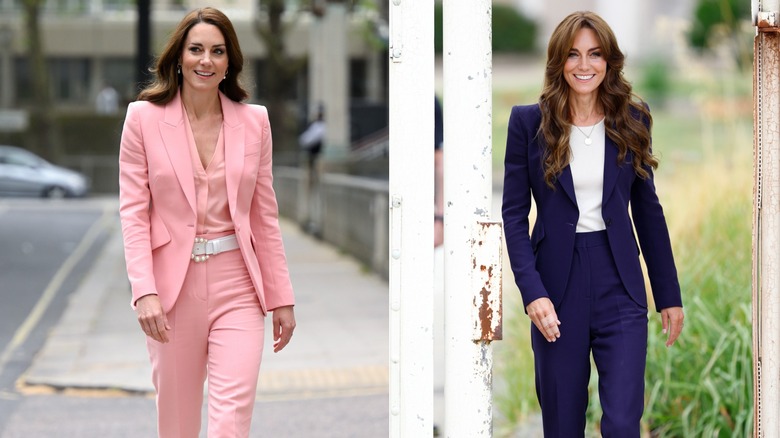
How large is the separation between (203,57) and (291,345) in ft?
17.9

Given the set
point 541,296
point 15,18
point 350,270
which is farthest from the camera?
point 15,18

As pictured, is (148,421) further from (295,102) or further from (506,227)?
(295,102)

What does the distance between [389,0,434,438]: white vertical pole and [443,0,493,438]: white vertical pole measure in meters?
0.11

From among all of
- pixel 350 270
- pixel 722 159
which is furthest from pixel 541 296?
pixel 350 270

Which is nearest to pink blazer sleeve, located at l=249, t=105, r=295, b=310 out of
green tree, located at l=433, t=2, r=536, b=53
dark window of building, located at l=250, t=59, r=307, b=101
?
dark window of building, located at l=250, t=59, r=307, b=101

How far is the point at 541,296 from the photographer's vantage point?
4.12 meters

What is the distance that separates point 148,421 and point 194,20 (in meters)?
3.61

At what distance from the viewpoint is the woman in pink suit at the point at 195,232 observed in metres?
4.13

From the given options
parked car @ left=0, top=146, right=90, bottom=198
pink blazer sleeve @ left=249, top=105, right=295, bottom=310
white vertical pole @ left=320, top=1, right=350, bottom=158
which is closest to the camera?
pink blazer sleeve @ left=249, top=105, right=295, bottom=310

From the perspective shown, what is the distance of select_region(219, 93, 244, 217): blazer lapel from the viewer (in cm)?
419

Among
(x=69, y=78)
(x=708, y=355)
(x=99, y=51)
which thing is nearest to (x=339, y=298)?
(x=708, y=355)

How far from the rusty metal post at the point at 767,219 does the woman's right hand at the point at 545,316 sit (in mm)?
622

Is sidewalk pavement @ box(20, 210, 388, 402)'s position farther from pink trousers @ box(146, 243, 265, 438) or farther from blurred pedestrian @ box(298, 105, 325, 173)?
blurred pedestrian @ box(298, 105, 325, 173)

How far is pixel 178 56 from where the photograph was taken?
169 inches
